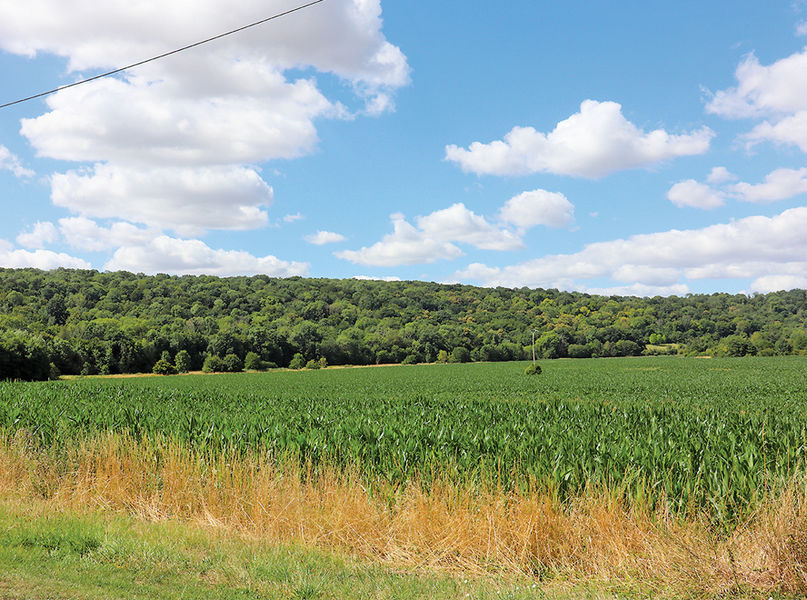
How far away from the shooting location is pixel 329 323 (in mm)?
111812

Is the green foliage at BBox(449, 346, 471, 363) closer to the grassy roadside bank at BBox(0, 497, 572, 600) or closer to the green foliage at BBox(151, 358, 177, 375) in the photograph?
the green foliage at BBox(151, 358, 177, 375)

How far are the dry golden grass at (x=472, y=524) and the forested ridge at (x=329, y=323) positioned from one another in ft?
187

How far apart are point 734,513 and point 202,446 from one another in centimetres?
793

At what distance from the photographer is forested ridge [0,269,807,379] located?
75375 mm

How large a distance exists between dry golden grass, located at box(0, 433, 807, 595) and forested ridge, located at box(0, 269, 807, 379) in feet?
187

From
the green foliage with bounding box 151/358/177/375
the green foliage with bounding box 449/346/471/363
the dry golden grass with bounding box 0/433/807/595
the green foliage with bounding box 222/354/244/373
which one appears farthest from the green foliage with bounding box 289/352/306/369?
the dry golden grass with bounding box 0/433/807/595

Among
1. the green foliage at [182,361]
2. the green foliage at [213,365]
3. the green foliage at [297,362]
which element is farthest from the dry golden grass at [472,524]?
the green foliage at [297,362]

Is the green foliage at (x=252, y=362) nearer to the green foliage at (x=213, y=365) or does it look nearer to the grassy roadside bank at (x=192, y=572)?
the green foliage at (x=213, y=365)

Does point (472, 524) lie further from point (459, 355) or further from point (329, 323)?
point (329, 323)

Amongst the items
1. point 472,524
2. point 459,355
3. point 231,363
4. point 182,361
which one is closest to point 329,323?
point 459,355

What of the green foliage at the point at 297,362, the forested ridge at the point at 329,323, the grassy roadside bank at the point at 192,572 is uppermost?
the forested ridge at the point at 329,323

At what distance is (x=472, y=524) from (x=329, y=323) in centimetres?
10669

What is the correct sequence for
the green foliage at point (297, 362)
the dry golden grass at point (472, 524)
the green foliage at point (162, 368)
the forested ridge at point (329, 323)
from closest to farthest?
the dry golden grass at point (472, 524) < the green foliage at point (162, 368) < the forested ridge at point (329, 323) < the green foliage at point (297, 362)

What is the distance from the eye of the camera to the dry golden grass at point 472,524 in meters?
5.16
